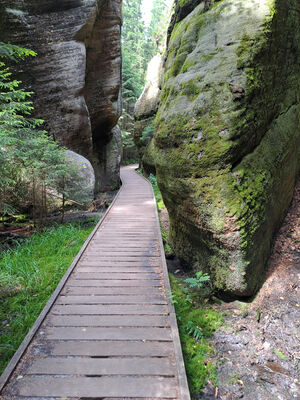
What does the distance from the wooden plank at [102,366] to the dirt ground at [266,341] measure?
648 millimetres

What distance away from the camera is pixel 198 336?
388cm

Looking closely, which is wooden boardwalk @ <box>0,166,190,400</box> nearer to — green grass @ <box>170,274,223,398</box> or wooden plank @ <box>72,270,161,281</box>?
wooden plank @ <box>72,270,161,281</box>

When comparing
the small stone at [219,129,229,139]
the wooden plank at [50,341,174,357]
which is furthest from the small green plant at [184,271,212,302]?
the small stone at [219,129,229,139]

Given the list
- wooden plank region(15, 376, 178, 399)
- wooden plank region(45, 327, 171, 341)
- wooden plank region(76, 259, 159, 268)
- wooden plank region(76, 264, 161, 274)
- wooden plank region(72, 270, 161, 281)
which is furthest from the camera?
wooden plank region(76, 259, 159, 268)

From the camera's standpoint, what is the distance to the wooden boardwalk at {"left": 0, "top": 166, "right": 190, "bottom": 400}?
2.69 m

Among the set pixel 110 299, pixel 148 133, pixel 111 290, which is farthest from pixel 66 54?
pixel 110 299

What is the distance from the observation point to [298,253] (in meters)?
4.77

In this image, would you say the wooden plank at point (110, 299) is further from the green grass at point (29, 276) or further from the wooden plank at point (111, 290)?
the green grass at point (29, 276)

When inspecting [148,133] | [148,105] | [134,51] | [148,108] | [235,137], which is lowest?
[235,137]

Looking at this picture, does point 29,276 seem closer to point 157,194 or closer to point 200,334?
point 200,334

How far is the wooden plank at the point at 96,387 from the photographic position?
262cm

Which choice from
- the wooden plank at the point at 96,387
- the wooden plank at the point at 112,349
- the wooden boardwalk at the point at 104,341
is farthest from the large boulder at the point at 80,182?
the wooden plank at the point at 96,387

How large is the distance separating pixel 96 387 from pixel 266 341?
98.5 inches

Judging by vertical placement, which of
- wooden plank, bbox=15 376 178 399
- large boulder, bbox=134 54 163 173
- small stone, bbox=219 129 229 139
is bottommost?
wooden plank, bbox=15 376 178 399
